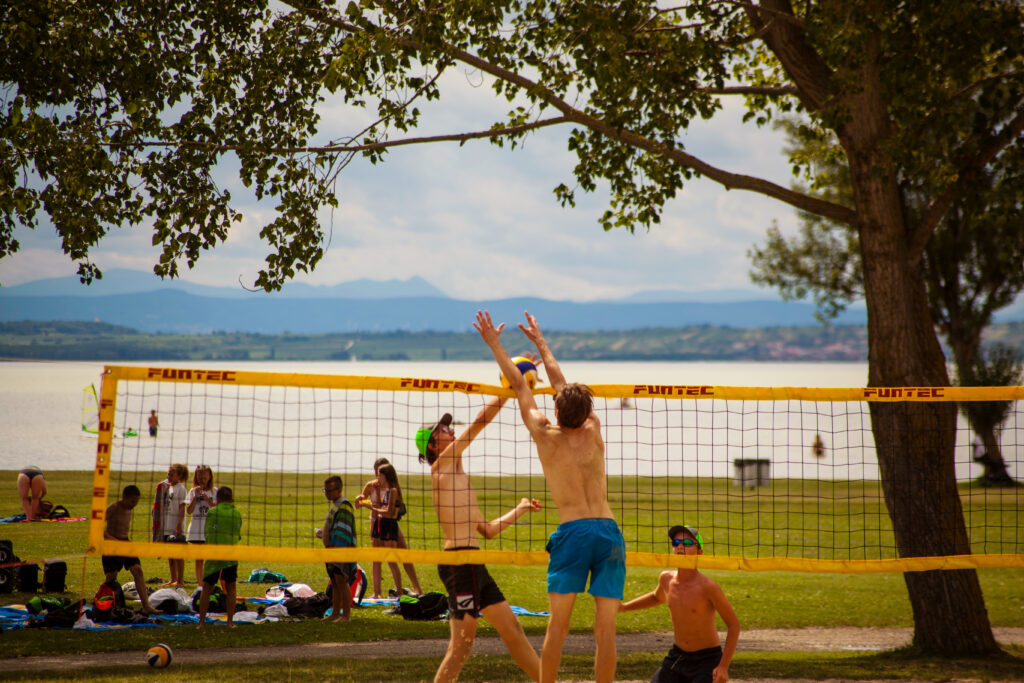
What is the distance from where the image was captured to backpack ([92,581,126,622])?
35.0ft

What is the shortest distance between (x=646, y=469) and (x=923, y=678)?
3845 centimetres

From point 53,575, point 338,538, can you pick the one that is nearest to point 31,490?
point 53,575

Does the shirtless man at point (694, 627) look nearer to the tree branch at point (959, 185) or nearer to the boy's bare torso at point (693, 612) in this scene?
the boy's bare torso at point (693, 612)

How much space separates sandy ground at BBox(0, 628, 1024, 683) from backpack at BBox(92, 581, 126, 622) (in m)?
1.53

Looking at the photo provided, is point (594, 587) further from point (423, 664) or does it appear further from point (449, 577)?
point (423, 664)

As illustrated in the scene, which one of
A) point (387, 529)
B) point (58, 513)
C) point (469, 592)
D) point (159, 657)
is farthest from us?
point (58, 513)

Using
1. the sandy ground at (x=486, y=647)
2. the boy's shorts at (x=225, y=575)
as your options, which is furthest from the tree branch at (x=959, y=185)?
the boy's shorts at (x=225, y=575)

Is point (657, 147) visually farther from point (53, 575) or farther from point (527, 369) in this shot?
point (53, 575)

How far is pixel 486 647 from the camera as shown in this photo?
10023 mm

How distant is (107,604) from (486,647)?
4614 mm

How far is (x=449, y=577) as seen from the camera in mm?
6398

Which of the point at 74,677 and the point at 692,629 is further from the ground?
the point at 692,629

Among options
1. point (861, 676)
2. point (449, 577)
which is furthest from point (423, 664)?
point (861, 676)

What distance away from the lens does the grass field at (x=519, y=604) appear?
8742 mm
